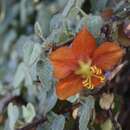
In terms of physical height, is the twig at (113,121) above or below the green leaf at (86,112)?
below

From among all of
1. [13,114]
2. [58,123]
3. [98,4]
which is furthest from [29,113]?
[98,4]

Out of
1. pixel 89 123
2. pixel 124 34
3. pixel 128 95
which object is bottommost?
pixel 128 95

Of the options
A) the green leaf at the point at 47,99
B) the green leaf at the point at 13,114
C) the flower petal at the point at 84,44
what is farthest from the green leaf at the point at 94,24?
the green leaf at the point at 13,114

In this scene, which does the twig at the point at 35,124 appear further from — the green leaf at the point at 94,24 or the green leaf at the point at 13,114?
the green leaf at the point at 94,24

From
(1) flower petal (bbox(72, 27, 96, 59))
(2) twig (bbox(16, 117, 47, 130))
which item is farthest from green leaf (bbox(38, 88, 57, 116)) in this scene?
(1) flower petal (bbox(72, 27, 96, 59))

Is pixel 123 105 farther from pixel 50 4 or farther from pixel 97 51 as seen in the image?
pixel 50 4

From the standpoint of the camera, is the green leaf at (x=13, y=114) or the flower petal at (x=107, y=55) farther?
the green leaf at (x=13, y=114)

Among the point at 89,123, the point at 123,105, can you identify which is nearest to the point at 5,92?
the point at 123,105
